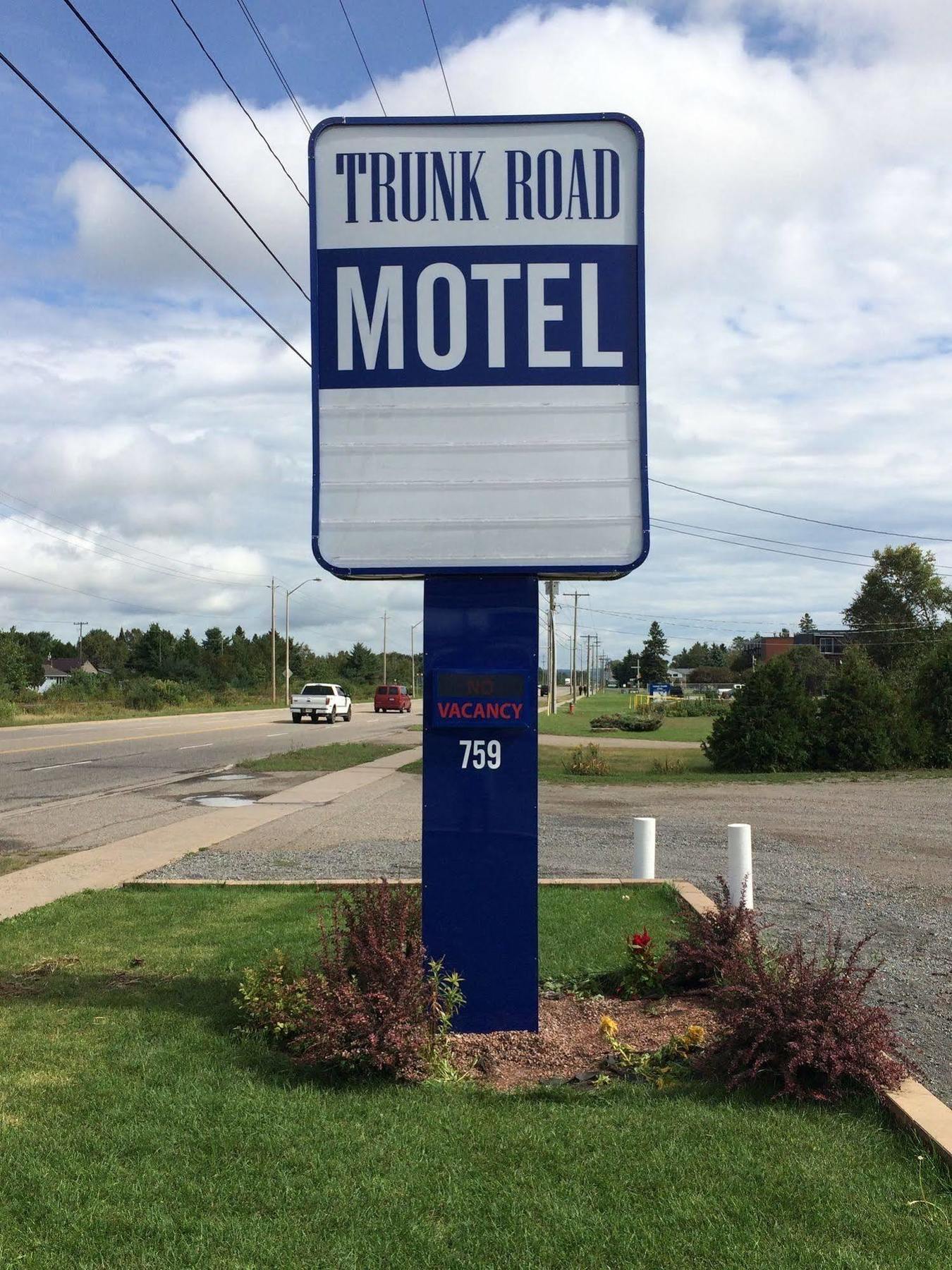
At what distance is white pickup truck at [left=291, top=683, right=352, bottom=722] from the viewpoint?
48.8 m

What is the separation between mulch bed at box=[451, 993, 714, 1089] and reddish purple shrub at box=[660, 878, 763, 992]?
0.48 ft

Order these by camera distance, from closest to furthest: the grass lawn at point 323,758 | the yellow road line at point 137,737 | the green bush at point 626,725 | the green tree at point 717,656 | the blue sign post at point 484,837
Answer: the blue sign post at point 484,837 < the grass lawn at point 323,758 < the yellow road line at point 137,737 < the green bush at point 626,725 < the green tree at point 717,656

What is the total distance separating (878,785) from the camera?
2127cm

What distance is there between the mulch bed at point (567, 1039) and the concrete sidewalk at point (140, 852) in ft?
15.1

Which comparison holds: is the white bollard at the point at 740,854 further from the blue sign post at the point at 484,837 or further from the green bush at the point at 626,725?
the green bush at the point at 626,725

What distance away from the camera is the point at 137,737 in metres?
34.7

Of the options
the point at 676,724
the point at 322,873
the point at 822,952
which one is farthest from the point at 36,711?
the point at 822,952

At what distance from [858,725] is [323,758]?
1203cm

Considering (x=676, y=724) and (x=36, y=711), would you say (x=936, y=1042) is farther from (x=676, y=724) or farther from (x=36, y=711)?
(x=36, y=711)

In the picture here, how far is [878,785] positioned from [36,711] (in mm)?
43050

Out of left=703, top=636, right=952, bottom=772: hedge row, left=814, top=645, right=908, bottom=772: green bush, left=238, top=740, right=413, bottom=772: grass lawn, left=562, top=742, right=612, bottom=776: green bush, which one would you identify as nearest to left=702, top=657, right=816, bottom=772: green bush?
left=703, top=636, right=952, bottom=772: hedge row

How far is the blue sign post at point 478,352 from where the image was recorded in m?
5.70

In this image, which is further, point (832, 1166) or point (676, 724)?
point (676, 724)

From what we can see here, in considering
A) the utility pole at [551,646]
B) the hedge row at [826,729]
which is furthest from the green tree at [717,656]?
the hedge row at [826,729]
